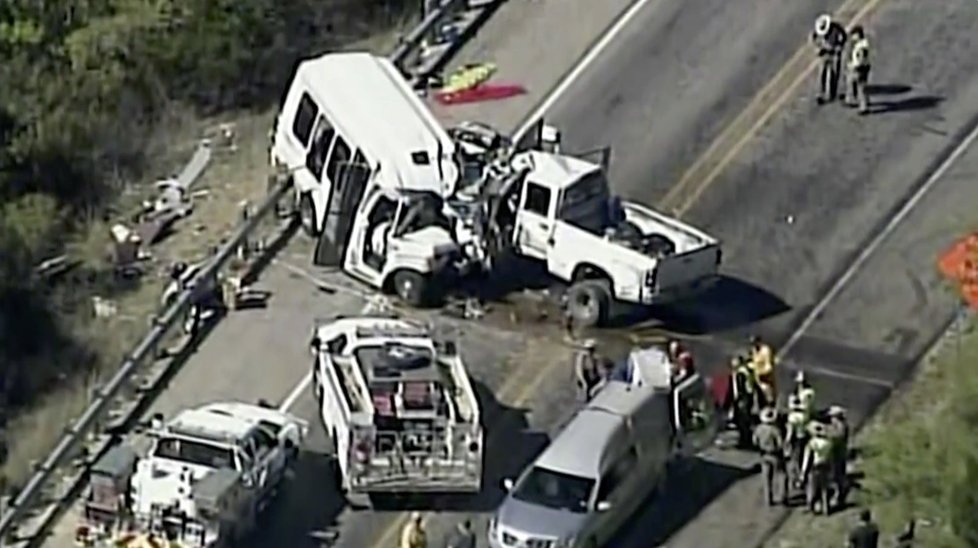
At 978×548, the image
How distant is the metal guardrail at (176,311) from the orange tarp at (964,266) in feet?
34.4

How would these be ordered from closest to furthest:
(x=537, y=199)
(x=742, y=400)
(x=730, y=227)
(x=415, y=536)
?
(x=415, y=536), (x=742, y=400), (x=537, y=199), (x=730, y=227)

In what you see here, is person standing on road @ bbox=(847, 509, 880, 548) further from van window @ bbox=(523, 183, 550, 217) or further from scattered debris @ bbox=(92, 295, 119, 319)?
scattered debris @ bbox=(92, 295, 119, 319)

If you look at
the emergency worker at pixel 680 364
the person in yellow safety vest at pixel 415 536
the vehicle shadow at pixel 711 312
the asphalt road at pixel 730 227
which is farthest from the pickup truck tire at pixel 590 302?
the person in yellow safety vest at pixel 415 536

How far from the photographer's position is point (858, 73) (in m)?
51.3

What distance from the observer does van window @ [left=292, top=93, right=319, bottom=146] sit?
161 feet

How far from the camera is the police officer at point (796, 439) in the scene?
41250 millimetres

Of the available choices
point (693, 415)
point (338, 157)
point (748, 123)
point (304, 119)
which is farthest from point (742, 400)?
point (304, 119)

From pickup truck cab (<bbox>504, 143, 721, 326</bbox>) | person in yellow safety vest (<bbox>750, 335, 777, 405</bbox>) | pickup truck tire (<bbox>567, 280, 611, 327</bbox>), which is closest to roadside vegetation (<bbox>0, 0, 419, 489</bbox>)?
pickup truck cab (<bbox>504, 143, 721, 326</bbox>)

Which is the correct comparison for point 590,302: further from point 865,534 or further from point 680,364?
point 865,534

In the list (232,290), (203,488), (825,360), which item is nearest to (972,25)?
(825,360)

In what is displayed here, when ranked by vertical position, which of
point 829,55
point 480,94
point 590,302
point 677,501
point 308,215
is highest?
point 829,55

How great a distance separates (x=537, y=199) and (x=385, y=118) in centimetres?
300

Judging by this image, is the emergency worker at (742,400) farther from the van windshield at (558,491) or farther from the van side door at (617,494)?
the van windshield at (558,491)

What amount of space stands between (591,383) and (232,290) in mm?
6438
